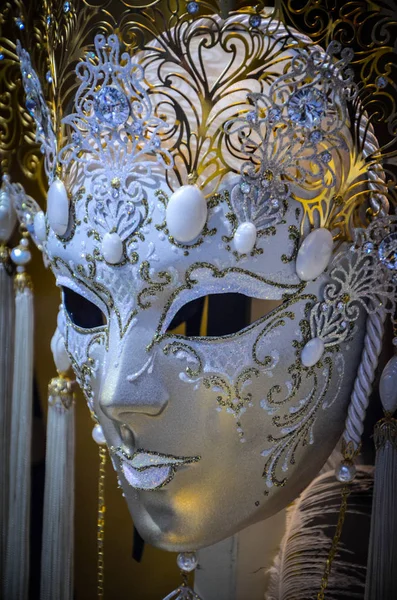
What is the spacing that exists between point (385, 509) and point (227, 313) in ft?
1.11

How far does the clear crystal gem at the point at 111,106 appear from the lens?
959 millimetres

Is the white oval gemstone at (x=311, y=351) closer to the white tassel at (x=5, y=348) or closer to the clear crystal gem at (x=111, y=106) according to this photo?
the clear crystal gem at (x=111, y=106)

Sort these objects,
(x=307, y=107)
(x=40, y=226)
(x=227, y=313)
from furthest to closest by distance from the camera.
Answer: (x=40, y=226) < (x=227, y=313) < (x=307, y=107)

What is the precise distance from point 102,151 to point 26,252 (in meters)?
0.41

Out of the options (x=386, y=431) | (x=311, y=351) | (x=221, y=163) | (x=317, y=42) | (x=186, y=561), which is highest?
(x=317, y=42)

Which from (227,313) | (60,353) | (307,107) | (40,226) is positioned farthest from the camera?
(60,353)

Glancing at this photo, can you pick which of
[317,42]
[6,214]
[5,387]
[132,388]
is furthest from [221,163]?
[5,387]

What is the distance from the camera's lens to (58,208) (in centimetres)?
105

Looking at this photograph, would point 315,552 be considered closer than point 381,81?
No

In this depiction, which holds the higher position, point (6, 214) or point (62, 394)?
point (6, 214)

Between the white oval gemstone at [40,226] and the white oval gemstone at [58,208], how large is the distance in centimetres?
9

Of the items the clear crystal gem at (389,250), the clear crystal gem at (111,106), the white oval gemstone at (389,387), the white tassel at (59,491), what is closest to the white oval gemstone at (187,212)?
the clear crystal gem at (111,106)

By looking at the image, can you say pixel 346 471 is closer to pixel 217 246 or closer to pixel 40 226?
pixel 217 246

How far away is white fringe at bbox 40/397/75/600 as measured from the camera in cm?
131
